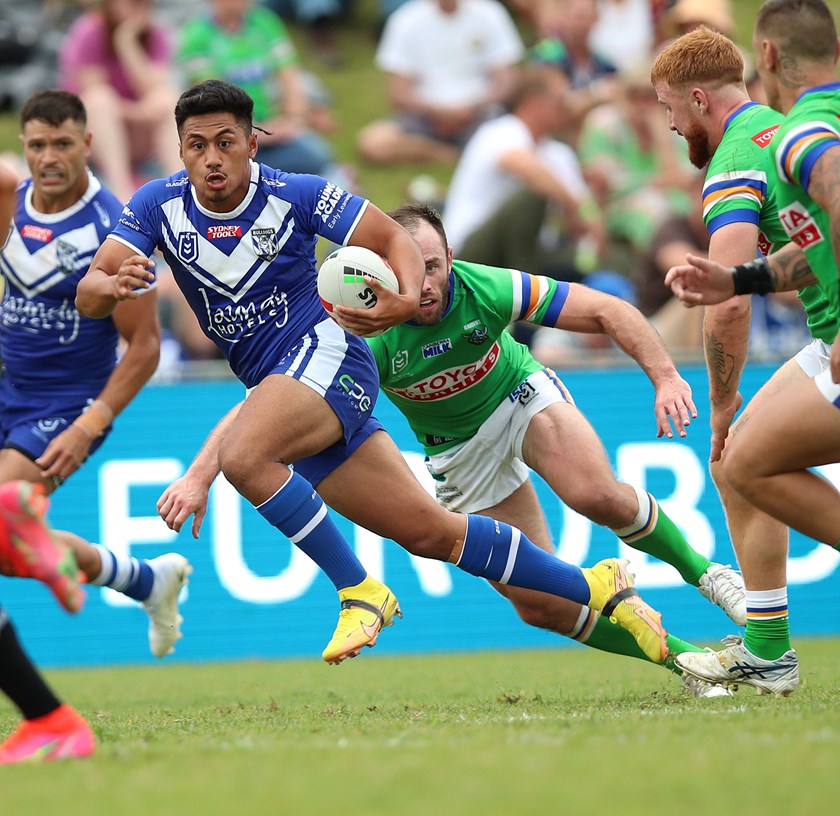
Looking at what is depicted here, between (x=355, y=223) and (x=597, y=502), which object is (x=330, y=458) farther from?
(x=597, y=502)

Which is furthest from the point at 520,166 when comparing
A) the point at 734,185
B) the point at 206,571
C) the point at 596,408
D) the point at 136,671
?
the point at 734,185

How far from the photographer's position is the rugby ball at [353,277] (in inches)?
239

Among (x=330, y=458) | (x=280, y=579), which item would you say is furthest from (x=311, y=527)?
(x=280, y=579)

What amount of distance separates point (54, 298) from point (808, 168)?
4833 mm

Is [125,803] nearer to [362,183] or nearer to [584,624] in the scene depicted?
[584,624]

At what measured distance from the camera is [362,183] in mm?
16047

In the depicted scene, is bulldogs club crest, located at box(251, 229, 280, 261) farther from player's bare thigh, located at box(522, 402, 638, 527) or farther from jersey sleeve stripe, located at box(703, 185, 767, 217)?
jersey sleeve stripe, located at box(703, 185, 767, 217)

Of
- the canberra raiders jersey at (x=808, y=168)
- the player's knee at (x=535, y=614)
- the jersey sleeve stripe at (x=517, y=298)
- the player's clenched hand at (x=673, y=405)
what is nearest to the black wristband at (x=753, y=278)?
the canberra raiders jersey at (x=808, y=168)

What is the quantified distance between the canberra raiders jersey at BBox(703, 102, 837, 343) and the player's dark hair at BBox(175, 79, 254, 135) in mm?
2145

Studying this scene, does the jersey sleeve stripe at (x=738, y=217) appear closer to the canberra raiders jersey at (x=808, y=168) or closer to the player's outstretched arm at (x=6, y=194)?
the canberra raiders jersey at (x=808, y=168)

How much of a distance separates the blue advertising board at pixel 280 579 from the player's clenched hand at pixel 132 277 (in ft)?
16.6

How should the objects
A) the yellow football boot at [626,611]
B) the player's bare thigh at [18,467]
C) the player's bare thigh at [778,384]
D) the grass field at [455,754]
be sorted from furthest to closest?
the player's bare thigh at [18,467]
the yellow football boot at [626,611]
the player's bare thigh at [778,384]
the grass field at [455,754]

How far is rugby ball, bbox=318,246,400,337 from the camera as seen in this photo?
6062 mm

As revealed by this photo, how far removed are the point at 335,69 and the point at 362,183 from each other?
2.61 m
